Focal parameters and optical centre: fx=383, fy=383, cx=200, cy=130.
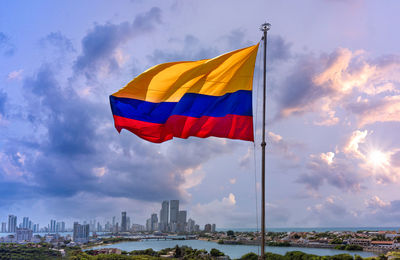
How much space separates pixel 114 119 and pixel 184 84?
1.72 metres

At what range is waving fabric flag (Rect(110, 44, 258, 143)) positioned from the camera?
7.87m

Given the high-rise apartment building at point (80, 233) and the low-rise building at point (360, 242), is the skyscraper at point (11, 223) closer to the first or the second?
the high-rise apartment building at point (80, 233)

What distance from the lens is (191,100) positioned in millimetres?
8297

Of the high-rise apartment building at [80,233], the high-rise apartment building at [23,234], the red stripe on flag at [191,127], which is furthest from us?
the high-rise apartment building at [80,233]

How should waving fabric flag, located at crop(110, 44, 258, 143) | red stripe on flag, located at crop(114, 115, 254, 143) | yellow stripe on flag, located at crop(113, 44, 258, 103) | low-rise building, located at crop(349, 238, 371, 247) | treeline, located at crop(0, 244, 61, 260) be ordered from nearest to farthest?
red stripe on flag, located at crop(114, 115, 254, 143) < waving fabric flag, located at crop(110, 44, 258, 143) < yellow stripe on flag, located at crop(113, 44, 258, 103) < treeline, located at crop(0, 244, 61, 260) < low-rise building, located at crop(349, 238, 371, 247)

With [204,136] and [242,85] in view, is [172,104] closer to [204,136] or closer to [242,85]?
[204,136]

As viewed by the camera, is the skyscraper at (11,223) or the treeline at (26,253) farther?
the skyscraper at (11,223)

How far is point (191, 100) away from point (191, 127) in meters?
0.60

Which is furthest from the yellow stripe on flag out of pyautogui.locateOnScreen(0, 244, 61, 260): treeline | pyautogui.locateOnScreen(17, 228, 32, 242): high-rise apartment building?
pyautogui.locateOnScreen(17, 228, 32, 242): high-rise apartment building

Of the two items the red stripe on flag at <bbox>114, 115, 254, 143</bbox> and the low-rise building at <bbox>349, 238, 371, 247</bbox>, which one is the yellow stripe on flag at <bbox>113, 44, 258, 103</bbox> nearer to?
the red stripe on flag at <bbox>114, 115, 254, 143</bbox>

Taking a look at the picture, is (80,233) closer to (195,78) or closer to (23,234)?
(23,234)

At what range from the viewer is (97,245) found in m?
105

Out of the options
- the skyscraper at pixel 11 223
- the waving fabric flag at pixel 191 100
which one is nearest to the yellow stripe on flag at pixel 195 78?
the waving fabric flag at pixel 191 100

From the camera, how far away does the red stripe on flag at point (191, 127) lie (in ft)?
25.3
